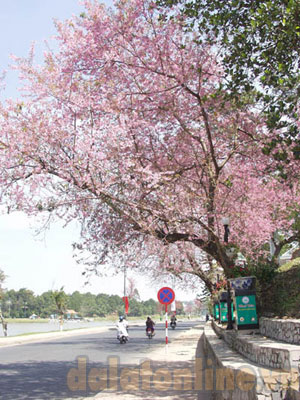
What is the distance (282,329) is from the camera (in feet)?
32.6

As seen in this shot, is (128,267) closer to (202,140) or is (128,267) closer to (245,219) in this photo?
(202,140)

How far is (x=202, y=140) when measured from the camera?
12781 millimetres

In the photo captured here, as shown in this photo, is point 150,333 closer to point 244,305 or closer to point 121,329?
A: point 121,329

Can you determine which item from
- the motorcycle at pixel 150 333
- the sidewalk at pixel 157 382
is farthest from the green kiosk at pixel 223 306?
the motorcycle at pixel 150 333

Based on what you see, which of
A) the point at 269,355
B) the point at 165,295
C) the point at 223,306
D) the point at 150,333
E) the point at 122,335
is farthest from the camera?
the point at 150,333

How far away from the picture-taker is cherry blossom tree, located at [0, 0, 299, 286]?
35.6 feet

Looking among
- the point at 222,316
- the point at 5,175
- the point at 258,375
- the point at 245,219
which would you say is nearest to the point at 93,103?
the point at 5,175

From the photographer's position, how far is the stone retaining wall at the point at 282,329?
8.97 m

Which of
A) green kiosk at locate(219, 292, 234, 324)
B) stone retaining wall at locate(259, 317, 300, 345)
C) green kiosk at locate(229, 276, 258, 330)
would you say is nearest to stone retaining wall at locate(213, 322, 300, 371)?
stone retaining wall at locate(259, 317, 300, 345)

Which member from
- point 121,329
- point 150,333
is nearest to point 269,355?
point 121,329

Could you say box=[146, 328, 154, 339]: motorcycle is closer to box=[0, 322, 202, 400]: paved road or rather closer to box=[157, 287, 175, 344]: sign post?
box=[0, 322, 202, 400]: paved road

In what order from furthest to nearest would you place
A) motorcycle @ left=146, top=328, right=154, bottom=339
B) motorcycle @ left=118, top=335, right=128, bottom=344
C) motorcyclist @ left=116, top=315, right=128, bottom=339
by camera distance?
motorcycle @ left=146, top=328, right=154, bottom=339 → motorcyclist @ left=116, top=315, right=128, bottom=339 → motorcycle @ left=118, top=335, right=128, bottom=344

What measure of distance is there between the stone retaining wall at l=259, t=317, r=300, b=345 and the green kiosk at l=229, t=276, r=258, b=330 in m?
0.27

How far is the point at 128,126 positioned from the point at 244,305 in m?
5.35
